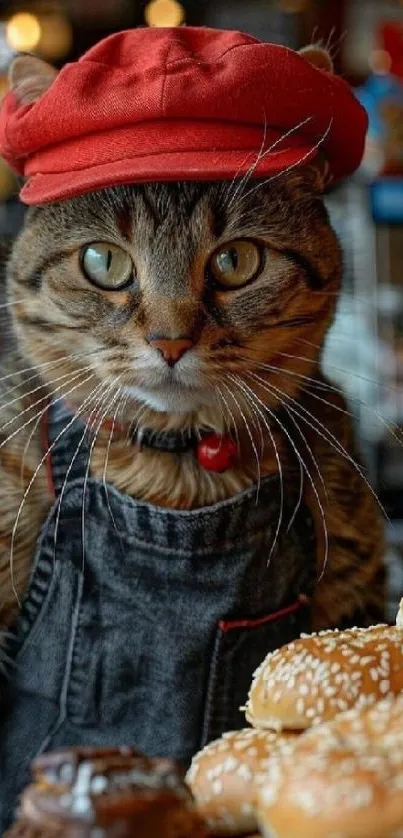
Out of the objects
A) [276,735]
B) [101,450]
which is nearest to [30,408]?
[101,450]

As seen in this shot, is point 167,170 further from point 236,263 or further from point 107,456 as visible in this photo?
point 107,456

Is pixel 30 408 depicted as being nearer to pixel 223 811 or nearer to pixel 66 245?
pixel 66 245

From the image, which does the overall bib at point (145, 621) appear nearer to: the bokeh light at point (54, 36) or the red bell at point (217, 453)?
the red bell at point (217, 453)

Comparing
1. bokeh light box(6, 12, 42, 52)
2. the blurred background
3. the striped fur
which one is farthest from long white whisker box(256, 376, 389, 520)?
bokeh light box(6, 12, 42, 52)

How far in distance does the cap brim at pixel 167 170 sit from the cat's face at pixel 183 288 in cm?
5

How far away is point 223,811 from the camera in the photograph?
58 cm

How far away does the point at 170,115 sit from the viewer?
0.85m

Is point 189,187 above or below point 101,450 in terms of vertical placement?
above

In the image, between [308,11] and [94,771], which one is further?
[308,11]

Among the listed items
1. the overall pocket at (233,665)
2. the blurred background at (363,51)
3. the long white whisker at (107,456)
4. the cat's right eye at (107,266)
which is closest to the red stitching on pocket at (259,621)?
the overall pocket at (233,665)

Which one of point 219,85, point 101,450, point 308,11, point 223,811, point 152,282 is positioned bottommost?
point 223,811

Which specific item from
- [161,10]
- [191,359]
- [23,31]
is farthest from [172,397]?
[23,31]

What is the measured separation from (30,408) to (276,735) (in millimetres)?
520

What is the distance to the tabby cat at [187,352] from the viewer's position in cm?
92
